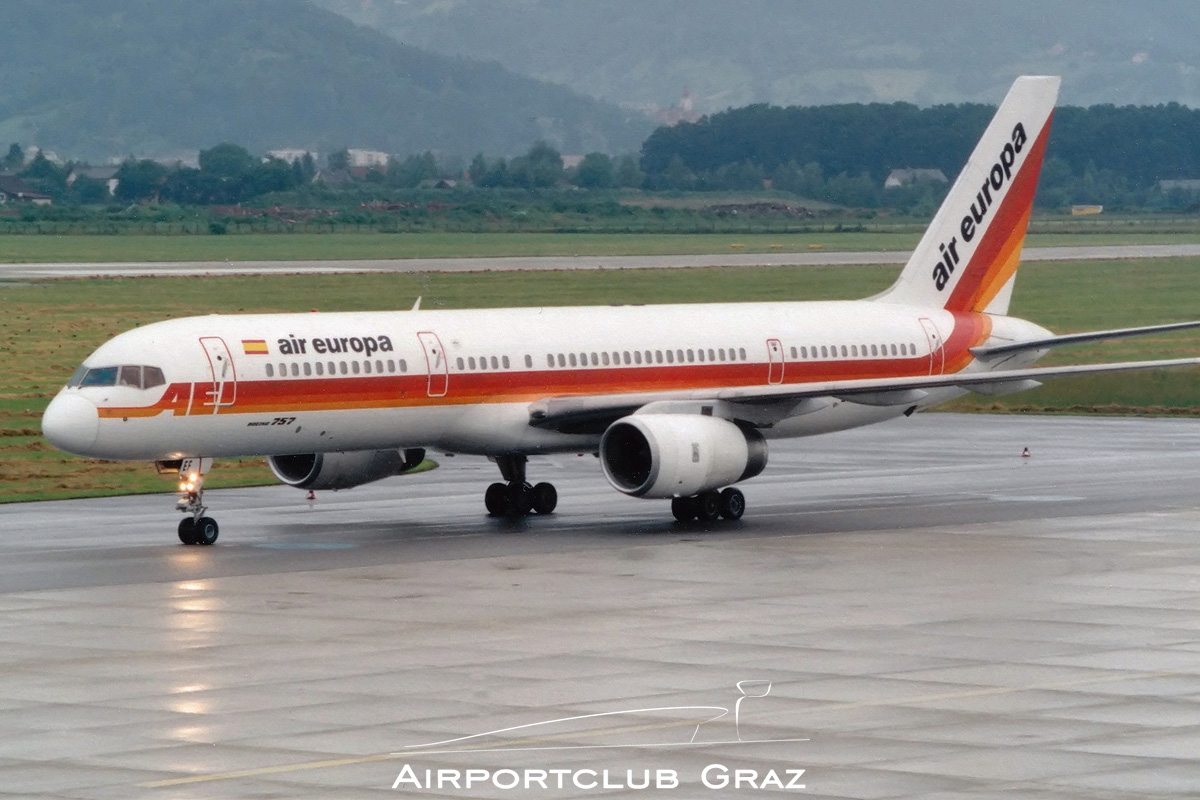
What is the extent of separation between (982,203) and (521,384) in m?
12.7

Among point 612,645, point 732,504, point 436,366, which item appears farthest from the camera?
point 732,504

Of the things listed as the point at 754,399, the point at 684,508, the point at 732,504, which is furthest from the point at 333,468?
the point at 754,399

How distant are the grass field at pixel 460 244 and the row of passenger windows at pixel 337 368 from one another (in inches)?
3505

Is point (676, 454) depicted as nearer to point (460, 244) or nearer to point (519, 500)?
point (519, 500)

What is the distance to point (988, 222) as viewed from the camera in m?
45.0

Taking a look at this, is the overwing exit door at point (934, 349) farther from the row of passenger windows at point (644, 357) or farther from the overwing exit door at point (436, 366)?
the overwing exit door at point (436, 366)

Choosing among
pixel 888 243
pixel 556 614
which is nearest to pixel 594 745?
pixel 556 614

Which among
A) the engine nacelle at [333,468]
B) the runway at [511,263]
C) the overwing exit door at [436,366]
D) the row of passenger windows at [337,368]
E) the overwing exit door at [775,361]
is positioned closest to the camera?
the row of passenger windows at [337,368]

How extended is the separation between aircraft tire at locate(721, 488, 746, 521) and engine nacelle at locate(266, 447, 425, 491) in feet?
18.6

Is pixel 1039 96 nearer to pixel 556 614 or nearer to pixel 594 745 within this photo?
pixel 556 614

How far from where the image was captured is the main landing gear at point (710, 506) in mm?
36938

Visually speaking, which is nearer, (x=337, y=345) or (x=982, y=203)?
(x=337, y=345)

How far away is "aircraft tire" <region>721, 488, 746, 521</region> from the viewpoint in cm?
3731

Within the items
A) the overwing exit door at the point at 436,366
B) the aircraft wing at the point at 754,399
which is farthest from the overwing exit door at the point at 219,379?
the aircraft wing at the point at 754,399
